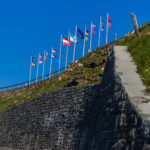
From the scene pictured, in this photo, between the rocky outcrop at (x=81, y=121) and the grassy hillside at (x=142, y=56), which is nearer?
the rocky outcrop at (x=81, y=121)

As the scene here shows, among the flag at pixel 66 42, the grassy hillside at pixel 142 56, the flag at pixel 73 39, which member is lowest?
the grassy hillside at pixel 142 56

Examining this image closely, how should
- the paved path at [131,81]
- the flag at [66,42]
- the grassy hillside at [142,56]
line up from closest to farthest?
1. the paved path at [131,81]
2. the grassy hillside at [142,56]
3. the flag at [66,42]

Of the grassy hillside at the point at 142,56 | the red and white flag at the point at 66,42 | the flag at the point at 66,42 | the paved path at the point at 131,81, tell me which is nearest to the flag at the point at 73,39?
the flag at the point at 66,42

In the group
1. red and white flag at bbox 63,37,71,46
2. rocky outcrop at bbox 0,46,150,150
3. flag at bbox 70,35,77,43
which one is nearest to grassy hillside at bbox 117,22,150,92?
rocky outcrop at bbox 0,46,150,150

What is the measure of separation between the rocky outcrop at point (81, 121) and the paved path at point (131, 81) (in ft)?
0.45

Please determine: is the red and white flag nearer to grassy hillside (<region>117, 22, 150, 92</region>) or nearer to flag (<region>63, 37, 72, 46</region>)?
flag (<region>63, 37, 72, 46</region>)

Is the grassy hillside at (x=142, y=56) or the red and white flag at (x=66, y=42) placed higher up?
the red and white flag at (x=66, y=42)

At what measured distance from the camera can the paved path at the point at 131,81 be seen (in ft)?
22.5

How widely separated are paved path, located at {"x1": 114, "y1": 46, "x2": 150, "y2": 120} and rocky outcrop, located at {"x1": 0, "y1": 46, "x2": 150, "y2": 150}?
136 millimetres

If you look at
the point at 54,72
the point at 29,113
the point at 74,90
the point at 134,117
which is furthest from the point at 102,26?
the point at 134,117

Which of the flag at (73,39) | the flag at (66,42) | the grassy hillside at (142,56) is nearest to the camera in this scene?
the grassy hillside at (142,56)

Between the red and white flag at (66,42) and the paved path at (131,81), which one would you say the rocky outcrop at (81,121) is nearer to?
the paved path at (131,81)

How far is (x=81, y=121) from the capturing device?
1418cm

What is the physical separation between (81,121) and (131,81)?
19.4ft
